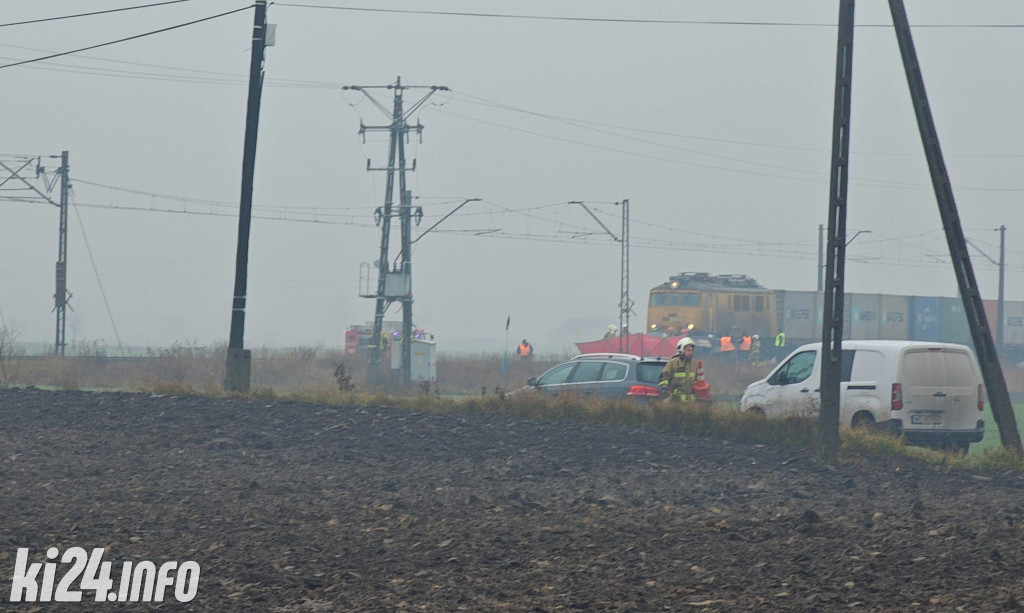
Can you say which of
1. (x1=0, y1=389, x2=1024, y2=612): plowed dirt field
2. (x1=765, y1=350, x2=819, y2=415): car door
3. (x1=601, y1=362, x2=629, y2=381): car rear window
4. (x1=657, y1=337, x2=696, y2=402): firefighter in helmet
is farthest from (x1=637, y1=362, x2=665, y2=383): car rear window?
(x1=0, y1=389, x2=1024, y2=612): plowed dirt field

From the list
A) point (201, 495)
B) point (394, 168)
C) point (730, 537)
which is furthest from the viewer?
point (394, 168)

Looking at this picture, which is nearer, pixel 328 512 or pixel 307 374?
pixel 328 512

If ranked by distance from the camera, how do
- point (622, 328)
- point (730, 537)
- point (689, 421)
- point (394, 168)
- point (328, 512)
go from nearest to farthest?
point (730, 537) < point (328, 512) < point (689, 421) < point (394, 168) < point (622, 328)

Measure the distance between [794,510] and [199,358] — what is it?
113 ft

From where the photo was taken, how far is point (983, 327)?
1636cm

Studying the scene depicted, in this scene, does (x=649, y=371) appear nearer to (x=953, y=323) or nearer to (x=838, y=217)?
(x=838, y=217)

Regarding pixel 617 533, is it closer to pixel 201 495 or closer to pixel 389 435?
pixel 201 495

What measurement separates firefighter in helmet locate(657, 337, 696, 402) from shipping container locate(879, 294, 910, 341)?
143 feet

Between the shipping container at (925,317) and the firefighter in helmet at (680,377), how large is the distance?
151 ft

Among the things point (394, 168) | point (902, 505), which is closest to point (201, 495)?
point (902, 505)

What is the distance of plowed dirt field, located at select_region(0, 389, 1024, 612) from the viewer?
698cm

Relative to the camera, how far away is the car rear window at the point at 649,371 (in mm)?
19453

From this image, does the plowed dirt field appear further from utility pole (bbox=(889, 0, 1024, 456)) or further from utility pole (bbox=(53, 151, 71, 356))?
utility pole (bbox=(53, 151, 71, 356))

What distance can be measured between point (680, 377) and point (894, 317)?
45.3 metres
